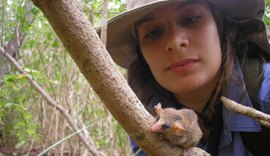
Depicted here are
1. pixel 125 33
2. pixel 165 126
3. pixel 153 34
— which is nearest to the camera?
pixel 165 126

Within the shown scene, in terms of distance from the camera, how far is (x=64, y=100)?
3.55 metres

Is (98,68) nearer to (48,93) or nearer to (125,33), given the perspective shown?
(125,33)

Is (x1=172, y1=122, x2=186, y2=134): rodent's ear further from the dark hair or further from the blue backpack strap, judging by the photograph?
the dark hair

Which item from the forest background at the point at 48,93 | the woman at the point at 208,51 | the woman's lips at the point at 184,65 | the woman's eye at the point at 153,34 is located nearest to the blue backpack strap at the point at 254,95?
the woman at the point at 208,51

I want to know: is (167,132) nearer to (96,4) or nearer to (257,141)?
(257,141)

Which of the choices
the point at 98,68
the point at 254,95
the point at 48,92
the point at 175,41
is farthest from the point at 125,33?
the point at 48,92

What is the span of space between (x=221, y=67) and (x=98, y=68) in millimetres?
1245

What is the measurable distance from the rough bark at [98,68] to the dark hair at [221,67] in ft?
3.29

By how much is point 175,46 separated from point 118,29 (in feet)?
1.46

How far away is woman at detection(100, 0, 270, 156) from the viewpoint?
4.85 ft

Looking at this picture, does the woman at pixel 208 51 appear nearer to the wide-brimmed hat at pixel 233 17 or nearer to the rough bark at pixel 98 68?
the wide-brimmed hat at pixel 233 17

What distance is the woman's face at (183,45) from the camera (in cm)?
151

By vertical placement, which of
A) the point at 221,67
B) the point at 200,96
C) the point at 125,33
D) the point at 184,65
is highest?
the point at 125,33

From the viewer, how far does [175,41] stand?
4.85ft
